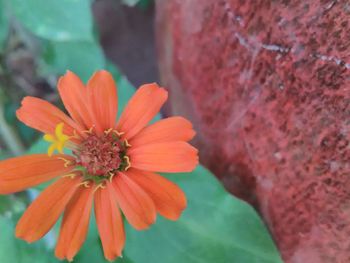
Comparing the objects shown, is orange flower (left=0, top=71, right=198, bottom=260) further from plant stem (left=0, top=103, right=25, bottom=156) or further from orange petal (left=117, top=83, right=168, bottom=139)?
plant stem (left=0, top=103, right=25, bottom=156)

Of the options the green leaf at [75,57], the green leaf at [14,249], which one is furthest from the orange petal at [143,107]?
the green leaf at [75,57]

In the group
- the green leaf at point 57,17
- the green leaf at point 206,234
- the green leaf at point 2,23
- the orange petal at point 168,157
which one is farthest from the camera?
the green leaf at point 2,23

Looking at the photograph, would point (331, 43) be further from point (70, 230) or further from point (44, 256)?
point (44, 256)

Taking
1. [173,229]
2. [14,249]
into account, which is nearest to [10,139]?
[14,249]

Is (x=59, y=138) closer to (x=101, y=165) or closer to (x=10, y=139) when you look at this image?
(x=101, y=165)

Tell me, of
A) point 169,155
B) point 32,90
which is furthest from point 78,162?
point 32,90

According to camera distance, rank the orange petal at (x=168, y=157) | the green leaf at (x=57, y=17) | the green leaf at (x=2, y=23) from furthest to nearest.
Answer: the green leaf at (x=2, y=23) → the green leaf at (x=57, y=17) → the orange petal at (x=168, y=157)

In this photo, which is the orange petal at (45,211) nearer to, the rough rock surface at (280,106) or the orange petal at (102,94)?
the orange petal at (102,94)

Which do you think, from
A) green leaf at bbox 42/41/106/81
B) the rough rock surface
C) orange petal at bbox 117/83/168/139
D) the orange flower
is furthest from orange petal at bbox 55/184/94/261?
green leaf at bbox 42/41/106/81

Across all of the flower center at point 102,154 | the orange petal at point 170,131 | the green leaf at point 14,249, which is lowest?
the green leaf at point 14,249
